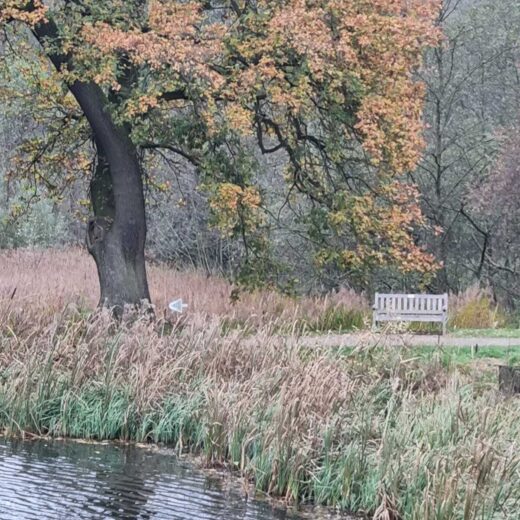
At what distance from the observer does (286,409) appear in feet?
31.6

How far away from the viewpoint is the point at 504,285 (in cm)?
2800

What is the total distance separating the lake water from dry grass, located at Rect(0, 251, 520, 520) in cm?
37

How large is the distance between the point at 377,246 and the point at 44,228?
12.6 m

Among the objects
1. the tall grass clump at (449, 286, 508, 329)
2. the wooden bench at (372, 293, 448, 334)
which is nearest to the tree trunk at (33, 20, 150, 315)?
the wooden bench at (372, 293, 448, 334)

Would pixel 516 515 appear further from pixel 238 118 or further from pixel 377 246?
pixel 377 246

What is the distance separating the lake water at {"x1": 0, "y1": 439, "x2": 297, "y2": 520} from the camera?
877 centimetres

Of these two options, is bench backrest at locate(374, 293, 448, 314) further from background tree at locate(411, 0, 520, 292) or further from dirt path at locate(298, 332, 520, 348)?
background tree at locate(411, 0, 520, 292)

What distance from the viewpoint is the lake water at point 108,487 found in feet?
28.8

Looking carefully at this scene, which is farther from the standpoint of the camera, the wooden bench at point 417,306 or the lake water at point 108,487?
the wooden bench at point 417,306

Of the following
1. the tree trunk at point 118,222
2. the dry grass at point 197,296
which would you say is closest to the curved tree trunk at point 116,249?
the tree trunk at point 118,222

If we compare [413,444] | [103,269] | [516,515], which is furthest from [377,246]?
[516,515]

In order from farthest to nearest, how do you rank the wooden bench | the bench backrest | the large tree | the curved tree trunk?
the bench backrest → the wooden bench → the curved tree trunk → the large tree

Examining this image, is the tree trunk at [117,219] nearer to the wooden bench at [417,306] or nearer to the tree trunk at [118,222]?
the tree trunk at [118,222]

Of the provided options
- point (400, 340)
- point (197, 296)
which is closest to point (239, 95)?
point (197, 296)
